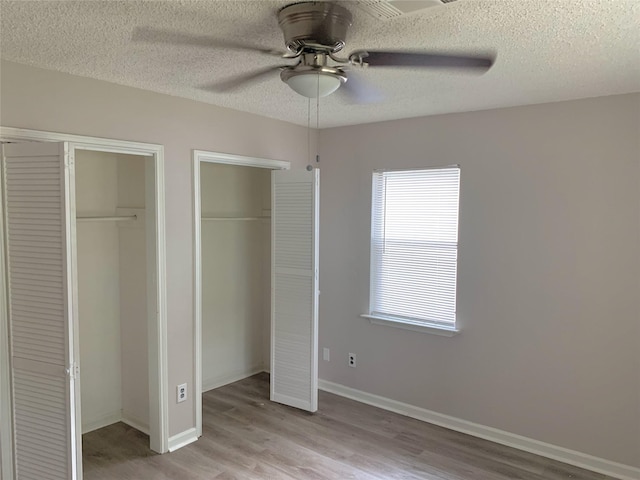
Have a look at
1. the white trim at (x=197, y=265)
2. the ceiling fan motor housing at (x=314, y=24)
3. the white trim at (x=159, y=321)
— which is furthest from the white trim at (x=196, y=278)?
the ceiling fan motor housing at (x=314, y=24)

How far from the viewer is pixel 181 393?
340 centimetres

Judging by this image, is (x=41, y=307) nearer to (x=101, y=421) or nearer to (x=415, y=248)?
(x=101, y=421)

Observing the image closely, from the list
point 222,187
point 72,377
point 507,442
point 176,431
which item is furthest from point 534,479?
point 222,187

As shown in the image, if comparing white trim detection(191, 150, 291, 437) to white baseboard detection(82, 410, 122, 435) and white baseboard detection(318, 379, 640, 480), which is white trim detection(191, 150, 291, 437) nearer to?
white baseboard detection(82, 410, 122, 435)

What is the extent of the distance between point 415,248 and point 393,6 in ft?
8.20

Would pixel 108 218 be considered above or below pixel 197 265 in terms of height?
above

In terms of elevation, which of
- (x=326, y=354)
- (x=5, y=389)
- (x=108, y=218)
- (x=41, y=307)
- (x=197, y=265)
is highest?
(x=108, y=218)

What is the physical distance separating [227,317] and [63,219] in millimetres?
2535

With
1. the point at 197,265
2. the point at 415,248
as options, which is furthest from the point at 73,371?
the point at 415,248

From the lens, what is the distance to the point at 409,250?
392cm

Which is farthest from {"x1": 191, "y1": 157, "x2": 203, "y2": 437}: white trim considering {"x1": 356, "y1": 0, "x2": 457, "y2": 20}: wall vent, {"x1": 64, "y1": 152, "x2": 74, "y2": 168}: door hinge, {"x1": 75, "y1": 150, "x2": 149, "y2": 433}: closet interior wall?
{"x1": 356, "y1": 0, "x2": 457, "y2": 20}: wall vent

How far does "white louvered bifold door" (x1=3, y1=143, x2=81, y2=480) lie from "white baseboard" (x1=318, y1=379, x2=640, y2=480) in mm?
2461

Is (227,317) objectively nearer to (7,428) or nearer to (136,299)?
(136,299)

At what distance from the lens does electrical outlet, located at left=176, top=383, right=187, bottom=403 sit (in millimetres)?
3383
